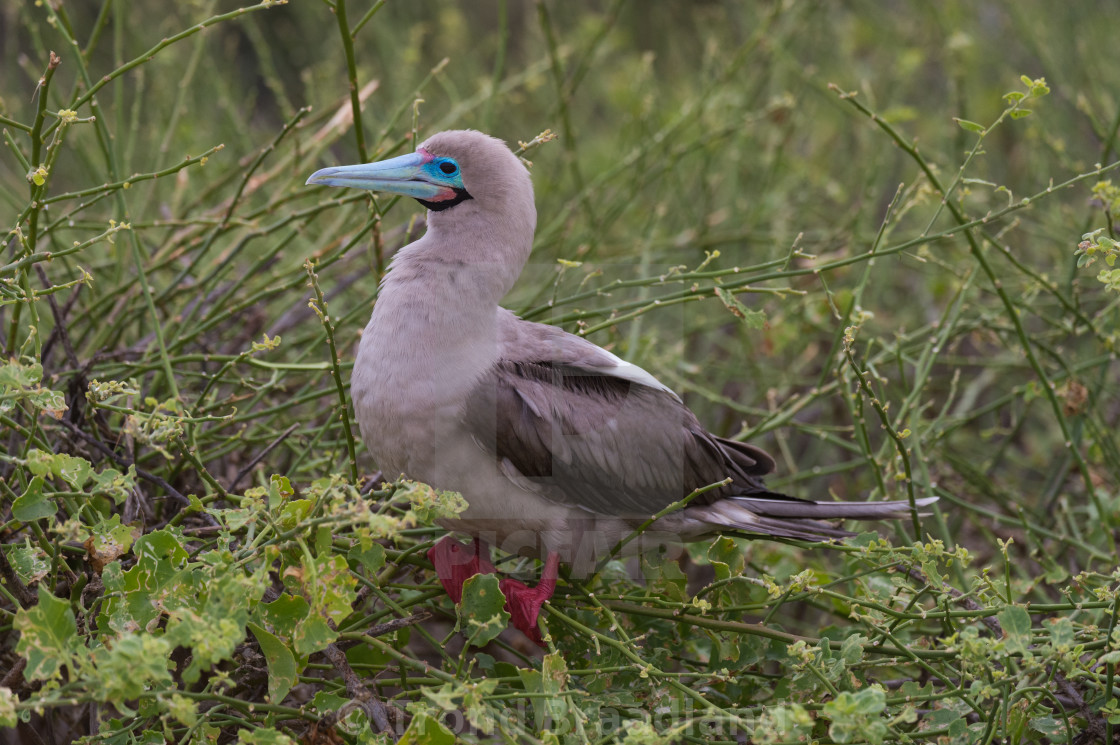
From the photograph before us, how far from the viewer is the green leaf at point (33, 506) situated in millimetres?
1846

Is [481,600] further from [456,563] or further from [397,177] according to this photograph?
[397,177]

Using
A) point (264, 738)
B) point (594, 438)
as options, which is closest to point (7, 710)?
point (264, 738)

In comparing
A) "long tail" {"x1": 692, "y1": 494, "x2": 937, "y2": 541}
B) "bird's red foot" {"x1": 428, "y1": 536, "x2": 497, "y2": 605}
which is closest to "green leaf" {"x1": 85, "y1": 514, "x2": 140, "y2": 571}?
"bird's red foot" {"x1": 428, "y1": 536, "x2": 497, "y2": 605}

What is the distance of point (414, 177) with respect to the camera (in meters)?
2.62

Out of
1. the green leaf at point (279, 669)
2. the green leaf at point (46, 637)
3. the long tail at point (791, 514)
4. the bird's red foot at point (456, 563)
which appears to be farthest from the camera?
the long tail at point (791, 514)

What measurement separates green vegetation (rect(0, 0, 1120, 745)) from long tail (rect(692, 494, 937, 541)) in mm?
123

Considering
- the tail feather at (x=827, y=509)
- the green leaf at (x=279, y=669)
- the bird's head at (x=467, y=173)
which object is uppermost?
the bird's head at (x=467, y=173)

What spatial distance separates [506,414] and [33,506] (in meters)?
1.06

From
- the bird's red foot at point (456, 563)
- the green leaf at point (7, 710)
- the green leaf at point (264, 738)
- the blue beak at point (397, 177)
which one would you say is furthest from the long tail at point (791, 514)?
the green leaf at point (7, 710)

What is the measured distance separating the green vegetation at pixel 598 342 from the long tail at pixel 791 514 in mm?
123

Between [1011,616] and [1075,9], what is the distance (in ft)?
17.5

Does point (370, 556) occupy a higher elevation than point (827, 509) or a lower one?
higher

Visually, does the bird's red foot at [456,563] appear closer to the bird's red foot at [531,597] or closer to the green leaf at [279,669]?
the bird's red foot at [531,597]

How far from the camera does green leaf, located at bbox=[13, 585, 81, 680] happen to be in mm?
1544
